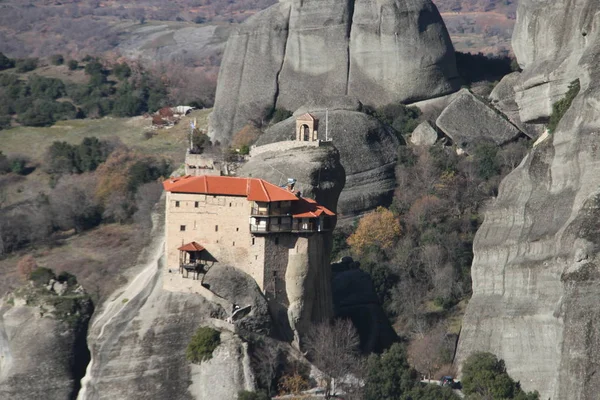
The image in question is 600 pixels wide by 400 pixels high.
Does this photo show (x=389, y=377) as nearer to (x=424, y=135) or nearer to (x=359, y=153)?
(x=359, y=153)

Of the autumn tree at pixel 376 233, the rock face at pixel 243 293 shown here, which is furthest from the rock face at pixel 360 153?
the rock face at pixel 243 293

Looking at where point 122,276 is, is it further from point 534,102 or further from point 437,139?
point 437,139

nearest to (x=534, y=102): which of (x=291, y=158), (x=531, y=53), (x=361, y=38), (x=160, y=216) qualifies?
(x=531, y=53)

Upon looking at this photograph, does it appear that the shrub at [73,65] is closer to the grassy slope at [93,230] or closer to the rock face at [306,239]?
the grassy slope at [93,230]

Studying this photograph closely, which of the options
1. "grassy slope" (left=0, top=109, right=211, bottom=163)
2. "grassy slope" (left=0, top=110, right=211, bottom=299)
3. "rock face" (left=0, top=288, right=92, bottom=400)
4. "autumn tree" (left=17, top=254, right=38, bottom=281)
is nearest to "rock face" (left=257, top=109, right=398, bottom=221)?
"grassy slope" (left=0, top=110, right=211, bottom=299)

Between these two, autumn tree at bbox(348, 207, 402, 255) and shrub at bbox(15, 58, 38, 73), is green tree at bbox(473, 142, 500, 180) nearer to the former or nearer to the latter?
autumn tree at bbox(348, 207, 402, 255)

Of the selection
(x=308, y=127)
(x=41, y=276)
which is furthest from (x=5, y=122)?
(x=41, y=276)
